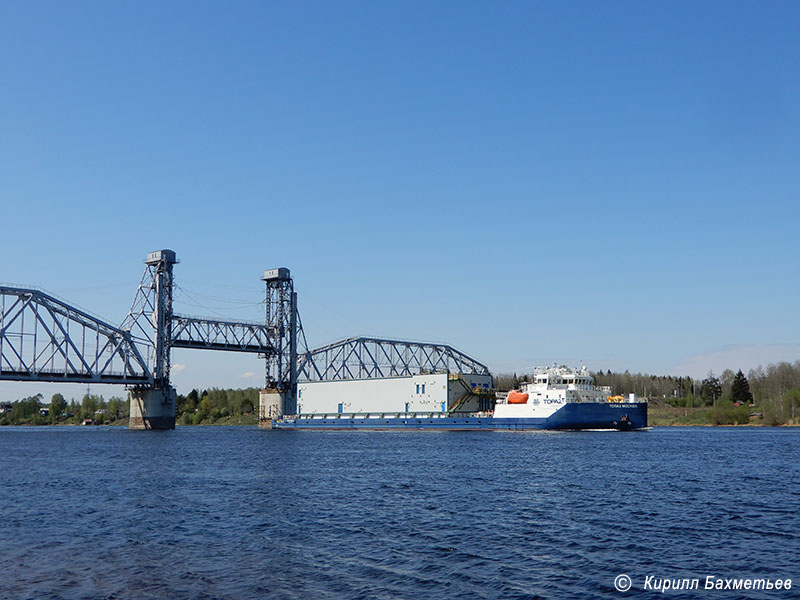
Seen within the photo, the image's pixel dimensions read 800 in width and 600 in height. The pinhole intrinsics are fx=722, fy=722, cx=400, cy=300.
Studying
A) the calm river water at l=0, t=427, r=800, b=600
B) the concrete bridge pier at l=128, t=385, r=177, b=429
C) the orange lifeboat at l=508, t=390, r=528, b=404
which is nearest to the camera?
the calm river water at l=0, t=427, r=800, b=600

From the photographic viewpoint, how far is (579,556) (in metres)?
24.0

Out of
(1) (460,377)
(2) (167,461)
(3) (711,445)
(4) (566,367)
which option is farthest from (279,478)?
(1) (460,377)

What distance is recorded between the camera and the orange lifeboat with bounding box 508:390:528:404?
102 metres

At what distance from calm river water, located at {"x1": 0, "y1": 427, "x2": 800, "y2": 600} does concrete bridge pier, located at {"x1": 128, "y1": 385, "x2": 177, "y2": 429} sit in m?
79.2

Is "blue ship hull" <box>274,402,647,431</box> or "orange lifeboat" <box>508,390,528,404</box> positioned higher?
"orange lifeboat" <box>508,390,528,404</box>

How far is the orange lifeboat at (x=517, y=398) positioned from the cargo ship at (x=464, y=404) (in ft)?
0.47

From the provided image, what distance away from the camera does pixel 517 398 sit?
337ft

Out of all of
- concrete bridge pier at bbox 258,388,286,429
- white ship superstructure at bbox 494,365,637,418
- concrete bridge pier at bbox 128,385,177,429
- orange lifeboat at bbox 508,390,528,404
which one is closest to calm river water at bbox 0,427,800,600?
white ship superstructure at bbox 494,365,637,418

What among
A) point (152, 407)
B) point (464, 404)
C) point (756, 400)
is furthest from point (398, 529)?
point (756, 400)

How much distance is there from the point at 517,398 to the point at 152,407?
70.3 metres

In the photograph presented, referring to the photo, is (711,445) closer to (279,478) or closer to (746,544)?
(279,478)

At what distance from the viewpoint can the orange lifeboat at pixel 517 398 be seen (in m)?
102

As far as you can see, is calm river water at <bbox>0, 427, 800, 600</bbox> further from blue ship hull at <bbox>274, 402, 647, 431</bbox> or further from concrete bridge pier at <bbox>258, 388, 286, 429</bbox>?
concrete bridge pier at <bbox>258, 388, 286, 429</bbox>

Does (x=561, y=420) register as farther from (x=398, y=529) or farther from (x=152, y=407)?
(x=152, y=407)
